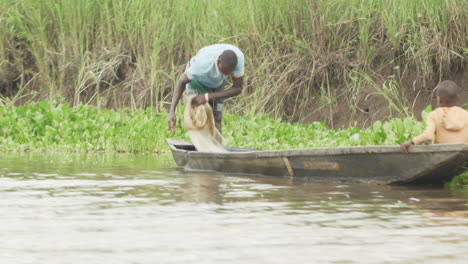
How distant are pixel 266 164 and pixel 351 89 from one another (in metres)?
5.51

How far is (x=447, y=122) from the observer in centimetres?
787

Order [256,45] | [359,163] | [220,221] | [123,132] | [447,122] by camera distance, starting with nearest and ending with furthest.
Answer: [220,221]
[447,122]
[359,163]
[123,132]
[256,45]

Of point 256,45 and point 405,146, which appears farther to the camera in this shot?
point 256,45

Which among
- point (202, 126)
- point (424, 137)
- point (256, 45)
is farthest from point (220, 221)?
point (256, 45)

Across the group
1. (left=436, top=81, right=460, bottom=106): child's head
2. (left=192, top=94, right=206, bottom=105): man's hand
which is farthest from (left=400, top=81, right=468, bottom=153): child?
(left=192, top=94, right=206, bottom=105): man's hand

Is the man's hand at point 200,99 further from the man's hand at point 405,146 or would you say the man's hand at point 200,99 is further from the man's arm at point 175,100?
the man's hand at point 405,146

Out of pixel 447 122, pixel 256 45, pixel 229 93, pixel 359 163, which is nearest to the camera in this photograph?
pixel 447 122

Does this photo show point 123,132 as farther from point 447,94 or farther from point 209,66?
point 447,94

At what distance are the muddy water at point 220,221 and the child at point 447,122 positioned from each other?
0.46 meters

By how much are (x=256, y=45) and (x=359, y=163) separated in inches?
249

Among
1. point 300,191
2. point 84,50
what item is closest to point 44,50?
point 84,50

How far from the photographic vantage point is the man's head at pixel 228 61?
997 cm

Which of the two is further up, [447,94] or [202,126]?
[447,94]

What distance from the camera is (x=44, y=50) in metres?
16.6
